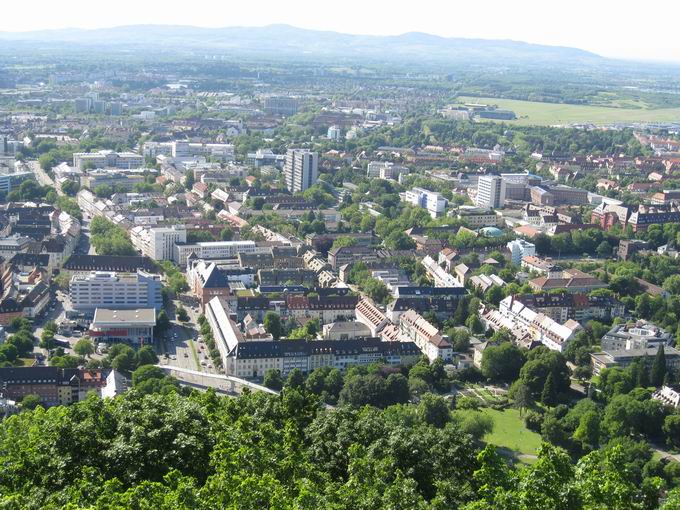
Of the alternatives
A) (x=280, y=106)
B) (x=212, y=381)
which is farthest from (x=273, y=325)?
(x=280, y=106)

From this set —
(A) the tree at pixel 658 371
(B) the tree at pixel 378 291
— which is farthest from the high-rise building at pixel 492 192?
(A) the tree at pixel 658 371

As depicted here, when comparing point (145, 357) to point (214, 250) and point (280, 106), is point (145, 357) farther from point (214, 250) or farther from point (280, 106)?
point (280, 106)

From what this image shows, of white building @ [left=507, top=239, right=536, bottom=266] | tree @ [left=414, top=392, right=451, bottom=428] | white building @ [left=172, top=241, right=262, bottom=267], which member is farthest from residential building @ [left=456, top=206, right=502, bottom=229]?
tree @ [left=414, top=392, right=451, bottom=428]

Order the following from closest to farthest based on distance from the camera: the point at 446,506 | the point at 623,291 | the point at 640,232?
the point at 446,506 < the point at 623,291 < the point at 640,232

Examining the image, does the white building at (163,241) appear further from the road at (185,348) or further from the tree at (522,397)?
the tree at (522,397)

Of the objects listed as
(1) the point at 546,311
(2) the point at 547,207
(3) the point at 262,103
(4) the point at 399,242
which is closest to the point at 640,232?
(2) the point at 547,207

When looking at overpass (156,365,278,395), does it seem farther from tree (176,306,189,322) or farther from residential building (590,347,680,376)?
residential building (590,347,680,376)

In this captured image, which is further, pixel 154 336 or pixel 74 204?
pixel 74 204

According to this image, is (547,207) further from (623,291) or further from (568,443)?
(568,443)
